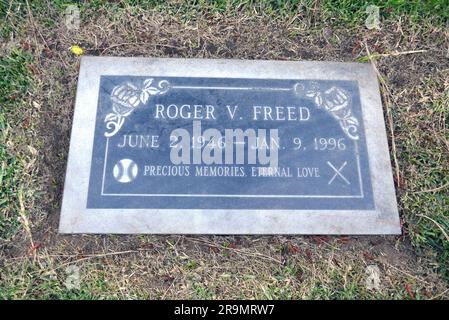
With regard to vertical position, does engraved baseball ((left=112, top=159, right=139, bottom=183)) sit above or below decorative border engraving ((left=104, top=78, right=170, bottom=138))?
below

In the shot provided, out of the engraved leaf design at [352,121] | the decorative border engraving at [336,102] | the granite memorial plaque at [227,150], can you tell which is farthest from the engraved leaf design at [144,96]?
the engraved leaf design at [352,121]

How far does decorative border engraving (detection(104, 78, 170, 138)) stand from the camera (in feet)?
7.61

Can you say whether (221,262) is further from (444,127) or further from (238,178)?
(444,127)

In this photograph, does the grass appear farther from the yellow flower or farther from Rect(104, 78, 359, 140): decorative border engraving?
Rect(104, 78, 359, 140): decorative border engraving

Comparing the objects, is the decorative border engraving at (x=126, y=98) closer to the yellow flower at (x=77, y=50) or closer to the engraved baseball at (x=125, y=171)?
the engraved baseball at (x=125, y=171)

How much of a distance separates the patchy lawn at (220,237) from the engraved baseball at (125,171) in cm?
30

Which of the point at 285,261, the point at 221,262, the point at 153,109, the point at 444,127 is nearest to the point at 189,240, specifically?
the point at 221,262

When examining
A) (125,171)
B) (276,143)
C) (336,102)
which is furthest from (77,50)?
(336,102)

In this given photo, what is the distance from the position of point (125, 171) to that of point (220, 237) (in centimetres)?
59

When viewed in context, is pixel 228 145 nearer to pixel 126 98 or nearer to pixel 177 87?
pixel 177 87

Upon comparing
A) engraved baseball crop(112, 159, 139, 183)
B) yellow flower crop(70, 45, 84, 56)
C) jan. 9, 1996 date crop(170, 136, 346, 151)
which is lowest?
engraved baseball crop(112, 159, 139, 183)

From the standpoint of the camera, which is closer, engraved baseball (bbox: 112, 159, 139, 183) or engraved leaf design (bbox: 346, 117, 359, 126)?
engraved baseball (bbox: 112, 159, 139, 183)

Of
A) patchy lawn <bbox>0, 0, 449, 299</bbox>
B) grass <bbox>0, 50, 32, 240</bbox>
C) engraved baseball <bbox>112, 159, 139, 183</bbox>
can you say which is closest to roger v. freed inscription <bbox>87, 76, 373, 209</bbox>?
engraved baseball <bbox>112, 159, 139, 183</bbox>

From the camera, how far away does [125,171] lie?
2.22m
